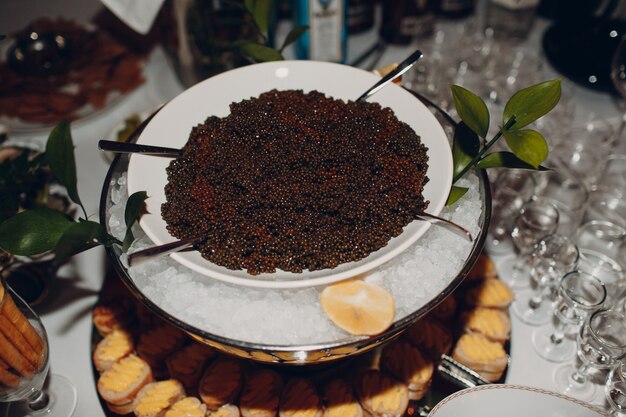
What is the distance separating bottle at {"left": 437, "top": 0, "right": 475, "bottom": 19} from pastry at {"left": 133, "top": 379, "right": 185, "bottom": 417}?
1486 millimetres

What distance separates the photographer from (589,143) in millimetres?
1453

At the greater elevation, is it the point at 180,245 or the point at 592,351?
the point at 180,245

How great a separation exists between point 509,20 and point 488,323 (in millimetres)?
1140

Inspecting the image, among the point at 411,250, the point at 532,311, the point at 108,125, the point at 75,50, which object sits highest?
the point at 411,250

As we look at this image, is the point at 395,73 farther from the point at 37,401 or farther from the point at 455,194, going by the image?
the point at 37,401

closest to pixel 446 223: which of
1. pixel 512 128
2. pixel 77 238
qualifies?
pixel 512 128

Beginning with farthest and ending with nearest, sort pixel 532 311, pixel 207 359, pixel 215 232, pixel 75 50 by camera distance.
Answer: pixel 75 50 → pixel 532 311 → pixel 207 359 → pixel 215 232

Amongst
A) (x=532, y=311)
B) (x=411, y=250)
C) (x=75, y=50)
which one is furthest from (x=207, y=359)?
(x=75, y=50)

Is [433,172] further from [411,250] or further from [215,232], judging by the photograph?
[215,232]

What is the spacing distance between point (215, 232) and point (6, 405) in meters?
0.57

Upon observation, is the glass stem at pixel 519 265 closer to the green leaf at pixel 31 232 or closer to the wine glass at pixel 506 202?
the wine glass at pixel 506 202

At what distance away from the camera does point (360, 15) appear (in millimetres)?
1711

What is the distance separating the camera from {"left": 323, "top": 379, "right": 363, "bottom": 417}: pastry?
918mm

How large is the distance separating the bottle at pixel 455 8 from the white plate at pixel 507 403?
137 centimetres
